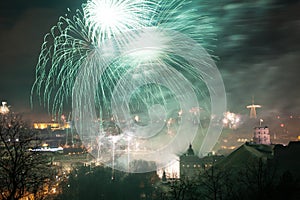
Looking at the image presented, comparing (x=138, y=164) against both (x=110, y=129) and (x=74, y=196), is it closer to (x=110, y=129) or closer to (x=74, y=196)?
(x=110, y=129)

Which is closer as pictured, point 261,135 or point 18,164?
point 18,164

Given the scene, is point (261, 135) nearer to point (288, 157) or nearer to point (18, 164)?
point (288, 157)

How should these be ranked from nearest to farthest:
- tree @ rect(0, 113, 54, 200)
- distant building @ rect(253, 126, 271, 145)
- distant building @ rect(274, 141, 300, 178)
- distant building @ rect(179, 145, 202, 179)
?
1. tree @ rect(0, 113, 54, 200)
2. distant building @ rect(274, 141, 300, 178)
3. distant building @ rect(179, 145, 202, 179)
4. distant building @ rect(253, 126, 271, 145)

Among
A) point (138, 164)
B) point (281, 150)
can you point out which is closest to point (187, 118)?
point (138, 164)

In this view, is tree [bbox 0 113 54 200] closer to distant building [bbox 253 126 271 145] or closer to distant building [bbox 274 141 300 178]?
distant building [bbox 274 141 300 178]

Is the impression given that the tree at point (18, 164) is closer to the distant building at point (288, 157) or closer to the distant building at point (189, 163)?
the distant building at point (288, 157)

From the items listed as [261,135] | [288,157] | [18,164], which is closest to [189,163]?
[261,135]

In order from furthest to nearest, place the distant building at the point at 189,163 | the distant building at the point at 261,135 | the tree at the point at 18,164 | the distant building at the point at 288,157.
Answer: the distant building at the point at 261,135 < the distant building at the point at 189,163 < the distant building at the point at 288,157 < the tree at the point at 18,164

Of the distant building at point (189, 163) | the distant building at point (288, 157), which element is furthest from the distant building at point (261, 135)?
the distant building at point (288, 157)

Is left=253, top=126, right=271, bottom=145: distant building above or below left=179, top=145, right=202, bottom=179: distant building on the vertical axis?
above

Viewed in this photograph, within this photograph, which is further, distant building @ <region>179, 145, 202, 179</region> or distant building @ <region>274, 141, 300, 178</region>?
distant building @ <region>179, 145, 202, 179</region>

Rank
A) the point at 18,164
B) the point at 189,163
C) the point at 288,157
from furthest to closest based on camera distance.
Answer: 1. the point at 189,163
2. the point at 288,157
3. the point at 18,164

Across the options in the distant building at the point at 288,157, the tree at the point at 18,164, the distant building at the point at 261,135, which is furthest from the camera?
the distant building at the point at 261,135

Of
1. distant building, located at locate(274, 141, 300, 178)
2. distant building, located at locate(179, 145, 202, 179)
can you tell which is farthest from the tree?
distant building, located at locate(179, 145, 202, 179)
